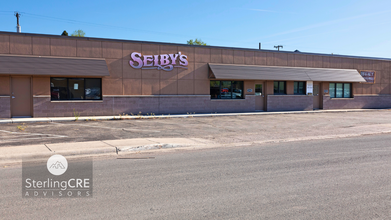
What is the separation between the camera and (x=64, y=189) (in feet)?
19.7

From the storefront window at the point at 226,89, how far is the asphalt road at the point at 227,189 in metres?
15.5

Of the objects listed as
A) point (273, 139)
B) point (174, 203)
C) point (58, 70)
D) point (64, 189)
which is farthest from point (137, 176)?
point (58, 70)

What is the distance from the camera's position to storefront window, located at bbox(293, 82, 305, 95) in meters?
27.7

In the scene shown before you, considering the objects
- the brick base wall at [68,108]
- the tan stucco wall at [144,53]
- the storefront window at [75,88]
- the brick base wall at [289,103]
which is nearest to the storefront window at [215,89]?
the tan stucco wall at [144,53]

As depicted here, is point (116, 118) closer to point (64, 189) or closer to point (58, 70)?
point (58, 70)

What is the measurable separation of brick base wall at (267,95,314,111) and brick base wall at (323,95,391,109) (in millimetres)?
2057

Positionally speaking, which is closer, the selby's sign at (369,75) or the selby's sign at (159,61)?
the selby's sign at (159,61)

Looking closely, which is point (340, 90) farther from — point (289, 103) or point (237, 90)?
point (237, 90)

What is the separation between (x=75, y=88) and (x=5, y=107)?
13.4 feet

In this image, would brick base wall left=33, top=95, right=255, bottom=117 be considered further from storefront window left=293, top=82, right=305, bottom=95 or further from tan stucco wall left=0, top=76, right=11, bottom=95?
storefront window left=293, top=82, right=305, bottom=95

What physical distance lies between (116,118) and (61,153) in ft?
33.7

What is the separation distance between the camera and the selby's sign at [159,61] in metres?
21.8

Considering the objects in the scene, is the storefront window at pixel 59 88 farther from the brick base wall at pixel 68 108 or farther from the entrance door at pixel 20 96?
the entrance door at pixel 20 96

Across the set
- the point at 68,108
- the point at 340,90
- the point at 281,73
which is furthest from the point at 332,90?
the point at 68,108
